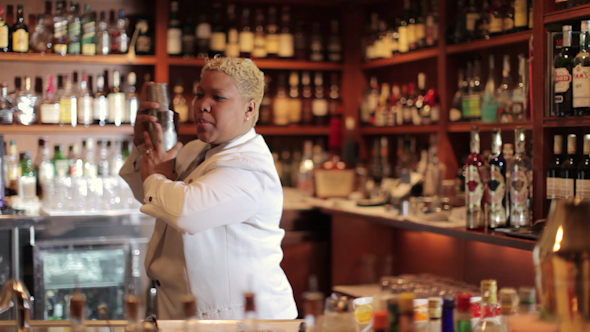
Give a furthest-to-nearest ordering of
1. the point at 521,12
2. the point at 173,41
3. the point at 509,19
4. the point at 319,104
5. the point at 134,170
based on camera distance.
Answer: the point at 319,104 → the point at 173,41 → the point at 509,19 → the point at 521,12 → the point at 134,170

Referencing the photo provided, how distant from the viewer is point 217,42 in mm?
3908

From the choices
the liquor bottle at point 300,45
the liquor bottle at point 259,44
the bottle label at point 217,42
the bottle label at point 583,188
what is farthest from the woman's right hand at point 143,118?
the liquor bottle at point 300,45

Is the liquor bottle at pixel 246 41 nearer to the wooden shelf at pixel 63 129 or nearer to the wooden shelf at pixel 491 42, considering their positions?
the wooden shelf at pixel 63 129

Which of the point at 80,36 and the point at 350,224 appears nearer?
the point at 350,224

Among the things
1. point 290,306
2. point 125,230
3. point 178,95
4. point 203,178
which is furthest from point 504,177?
point 178,95

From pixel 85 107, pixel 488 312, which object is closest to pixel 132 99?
pixel 85 107

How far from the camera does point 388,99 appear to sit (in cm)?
395

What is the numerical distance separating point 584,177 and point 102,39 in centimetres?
266

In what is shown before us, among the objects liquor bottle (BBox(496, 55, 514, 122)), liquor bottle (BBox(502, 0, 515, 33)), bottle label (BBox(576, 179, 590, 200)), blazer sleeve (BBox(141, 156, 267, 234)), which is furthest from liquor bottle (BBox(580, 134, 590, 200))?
blazer sleeve (BBox(141, 156, 267, 234))

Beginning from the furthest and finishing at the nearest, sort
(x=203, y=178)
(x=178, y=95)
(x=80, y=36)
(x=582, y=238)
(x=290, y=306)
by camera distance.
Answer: (x=178, y=95) → (x=80, y=36) → (x=290, y=306) → (x=203, y=178) → (x=582, y=238)

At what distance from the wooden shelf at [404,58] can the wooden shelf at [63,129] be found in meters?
1.52

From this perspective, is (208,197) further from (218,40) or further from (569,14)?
(218,40)

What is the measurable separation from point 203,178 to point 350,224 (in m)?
1.84

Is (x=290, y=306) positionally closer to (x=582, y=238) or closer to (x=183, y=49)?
(x=582, y=238)
